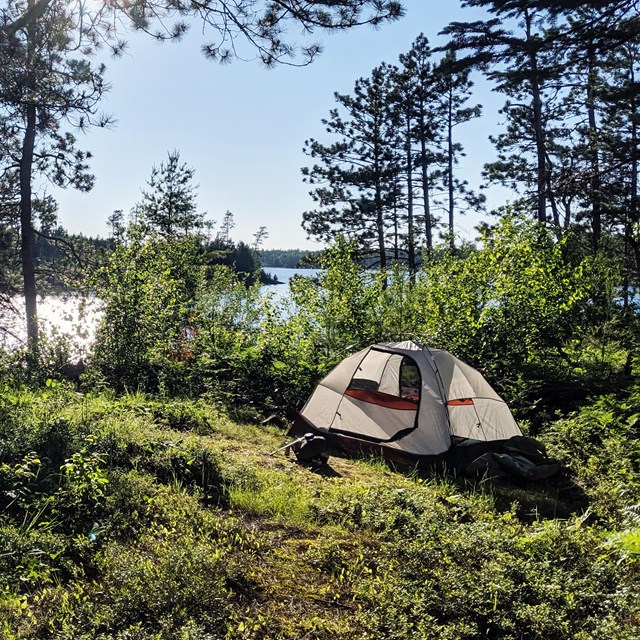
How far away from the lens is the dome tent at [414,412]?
6.96 metres

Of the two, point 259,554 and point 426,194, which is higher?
point 426,194

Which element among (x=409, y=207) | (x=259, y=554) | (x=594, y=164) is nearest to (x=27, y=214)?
(x=594, y=164)

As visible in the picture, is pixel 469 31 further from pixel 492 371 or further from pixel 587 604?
pixel 492 371

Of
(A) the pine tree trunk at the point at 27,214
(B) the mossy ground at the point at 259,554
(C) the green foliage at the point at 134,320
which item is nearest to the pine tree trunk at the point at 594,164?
(B) the mossy ground at the point at 259,554

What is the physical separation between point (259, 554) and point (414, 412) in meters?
4.33

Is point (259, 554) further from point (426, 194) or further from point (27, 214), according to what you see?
point (426, 194)

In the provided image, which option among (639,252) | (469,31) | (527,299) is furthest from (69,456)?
(639,252)

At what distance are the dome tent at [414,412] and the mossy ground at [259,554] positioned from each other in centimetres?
133

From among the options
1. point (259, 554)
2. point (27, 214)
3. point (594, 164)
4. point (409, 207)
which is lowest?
point (259, 554)

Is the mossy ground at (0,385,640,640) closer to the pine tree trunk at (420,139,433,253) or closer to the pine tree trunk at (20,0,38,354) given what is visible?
the pine tree trunk at (20,0,38,354)

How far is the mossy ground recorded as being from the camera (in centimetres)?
294

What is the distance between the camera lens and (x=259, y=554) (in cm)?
374

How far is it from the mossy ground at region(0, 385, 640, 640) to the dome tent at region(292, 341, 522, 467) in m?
1.33

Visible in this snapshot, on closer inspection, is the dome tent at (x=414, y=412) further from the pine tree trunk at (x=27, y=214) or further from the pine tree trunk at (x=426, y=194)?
the pine tree trunk at (x=426, y=194)
